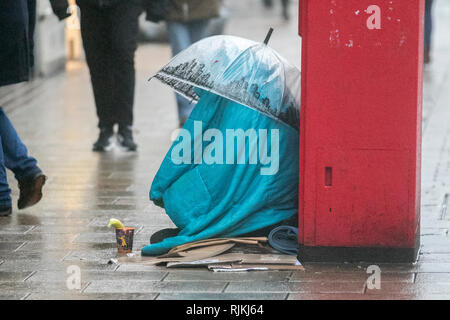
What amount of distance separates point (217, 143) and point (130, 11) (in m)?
2.86

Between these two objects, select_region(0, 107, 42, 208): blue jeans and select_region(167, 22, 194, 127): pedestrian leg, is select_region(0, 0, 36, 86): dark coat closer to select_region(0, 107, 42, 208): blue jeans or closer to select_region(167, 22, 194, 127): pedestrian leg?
select_region(0, 107, 42, 208): blue jeans

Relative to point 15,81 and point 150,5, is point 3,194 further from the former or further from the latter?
point 150,5

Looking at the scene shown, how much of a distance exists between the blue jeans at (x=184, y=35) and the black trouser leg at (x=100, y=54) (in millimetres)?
1162

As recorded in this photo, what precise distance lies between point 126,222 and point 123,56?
7.67 feet

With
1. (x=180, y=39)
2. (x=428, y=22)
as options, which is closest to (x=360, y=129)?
(x=180, y=39)

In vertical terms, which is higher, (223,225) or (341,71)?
(341,71)

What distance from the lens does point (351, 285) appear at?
4484mm

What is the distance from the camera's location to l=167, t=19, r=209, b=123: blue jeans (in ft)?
29.8

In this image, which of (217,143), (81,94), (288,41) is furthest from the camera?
(288,41)

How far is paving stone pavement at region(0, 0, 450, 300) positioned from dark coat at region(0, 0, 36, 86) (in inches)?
32.7
